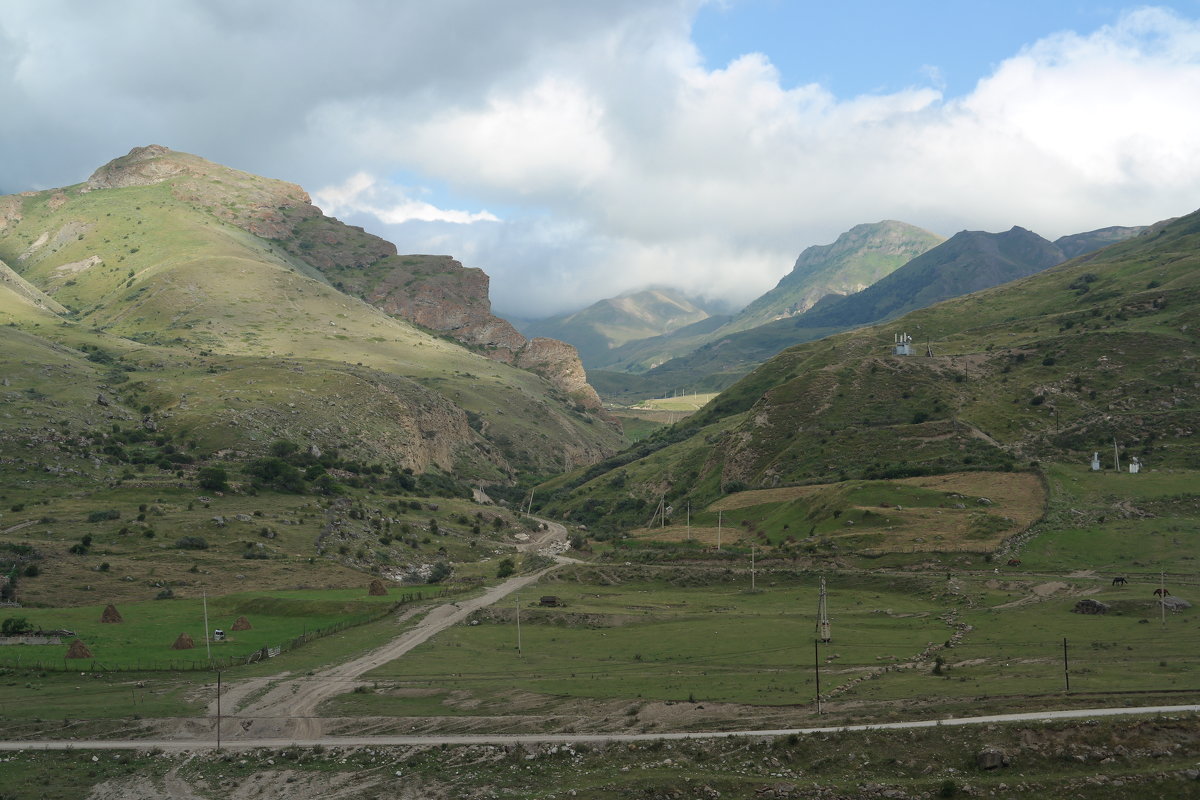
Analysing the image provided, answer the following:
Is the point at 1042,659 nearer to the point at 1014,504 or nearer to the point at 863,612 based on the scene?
the point at 863,612

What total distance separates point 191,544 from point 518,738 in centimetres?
6736

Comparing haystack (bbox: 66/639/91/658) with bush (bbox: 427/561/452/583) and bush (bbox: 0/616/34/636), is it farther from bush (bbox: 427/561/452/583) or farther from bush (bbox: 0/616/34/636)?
→ bush (bbox: 427/561/452/583)

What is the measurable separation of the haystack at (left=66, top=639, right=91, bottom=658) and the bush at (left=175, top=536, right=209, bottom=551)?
36.9 meters

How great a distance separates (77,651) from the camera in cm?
6397

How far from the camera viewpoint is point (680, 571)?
102 meters

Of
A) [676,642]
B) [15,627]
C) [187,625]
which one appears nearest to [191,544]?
[187,625]

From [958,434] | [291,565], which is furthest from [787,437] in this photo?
[291,565]

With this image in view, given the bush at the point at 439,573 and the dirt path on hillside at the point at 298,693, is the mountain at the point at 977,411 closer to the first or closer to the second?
the bush at the point at 439,573

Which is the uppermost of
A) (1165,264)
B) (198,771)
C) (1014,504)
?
(1165,264)

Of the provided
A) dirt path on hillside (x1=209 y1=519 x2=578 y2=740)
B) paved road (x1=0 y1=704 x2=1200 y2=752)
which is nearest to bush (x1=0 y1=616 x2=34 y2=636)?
dirt path on hillside (x1=209 y1=519 x2=578 y2=740)

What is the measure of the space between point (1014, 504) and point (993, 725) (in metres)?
62.9

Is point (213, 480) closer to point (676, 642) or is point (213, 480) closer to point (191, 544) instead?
point (191, 544)

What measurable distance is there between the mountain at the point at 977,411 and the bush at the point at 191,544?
70.6 m

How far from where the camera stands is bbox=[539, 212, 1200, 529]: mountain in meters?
117
